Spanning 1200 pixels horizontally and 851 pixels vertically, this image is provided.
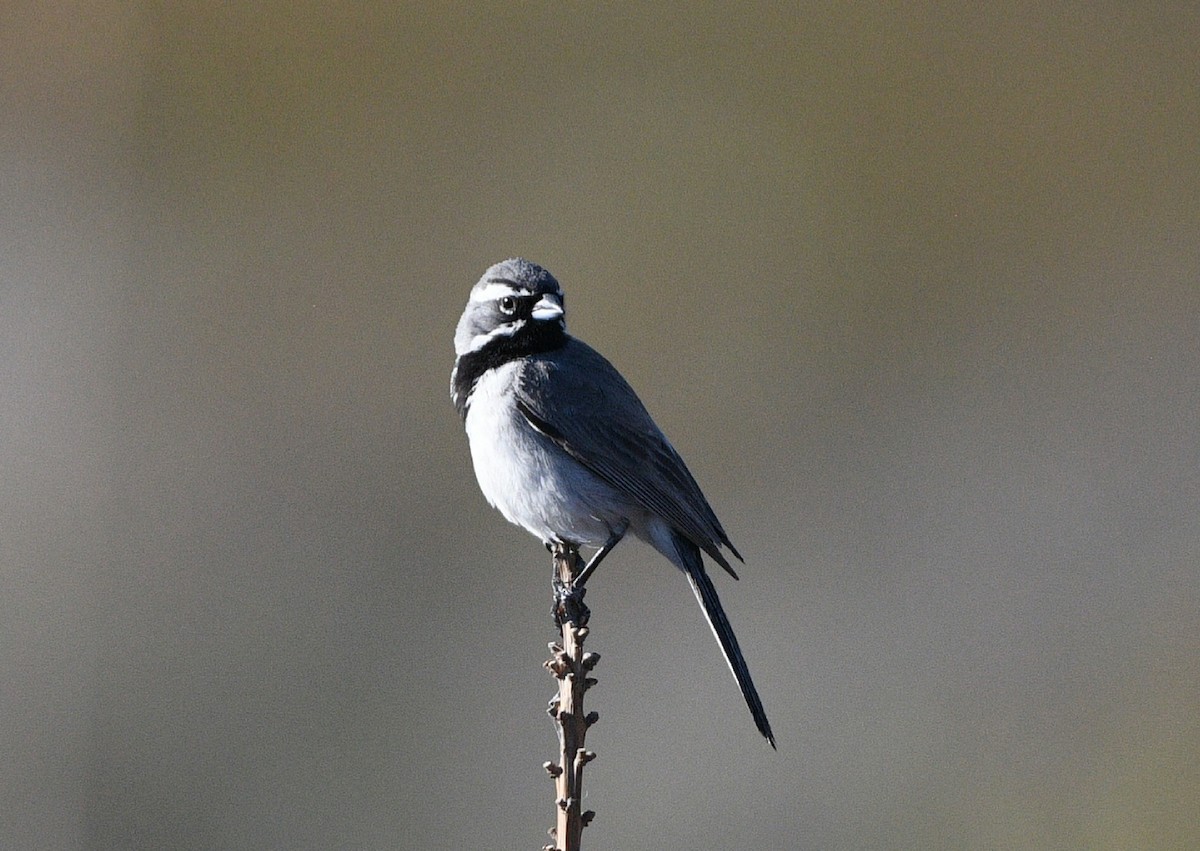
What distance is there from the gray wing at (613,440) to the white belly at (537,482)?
4 cm

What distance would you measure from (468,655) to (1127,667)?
3.37 metres

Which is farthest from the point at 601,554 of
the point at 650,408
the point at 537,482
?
Answer: the point at 650,408

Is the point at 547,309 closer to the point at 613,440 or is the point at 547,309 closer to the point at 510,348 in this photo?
the point at 510,348

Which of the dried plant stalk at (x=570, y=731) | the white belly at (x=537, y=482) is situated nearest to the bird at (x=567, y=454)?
the white belly at (x=537, y=482)

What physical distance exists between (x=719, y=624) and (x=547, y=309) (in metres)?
1.23

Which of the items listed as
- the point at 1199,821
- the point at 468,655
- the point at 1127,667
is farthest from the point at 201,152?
the point at 1199,821

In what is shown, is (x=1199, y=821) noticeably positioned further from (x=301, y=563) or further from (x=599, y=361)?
(x=301, y=563)

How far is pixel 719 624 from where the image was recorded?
178 inches

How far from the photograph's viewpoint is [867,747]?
22.7ft

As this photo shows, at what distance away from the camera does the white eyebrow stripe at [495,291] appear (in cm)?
493

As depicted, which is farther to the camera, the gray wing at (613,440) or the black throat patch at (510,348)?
the black throat patch at (510,348)

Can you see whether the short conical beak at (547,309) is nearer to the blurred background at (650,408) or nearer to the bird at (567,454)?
the bird at (567,454)

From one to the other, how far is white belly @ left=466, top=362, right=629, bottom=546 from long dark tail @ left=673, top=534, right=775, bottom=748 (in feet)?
0.81

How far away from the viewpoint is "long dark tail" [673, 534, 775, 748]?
13.9ft
